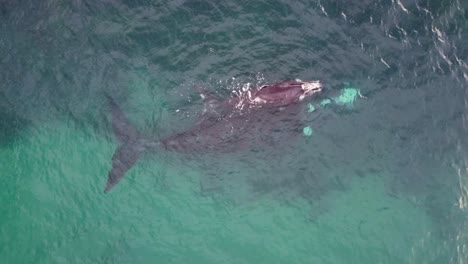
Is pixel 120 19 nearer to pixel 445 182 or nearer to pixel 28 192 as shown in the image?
pixel 28 192

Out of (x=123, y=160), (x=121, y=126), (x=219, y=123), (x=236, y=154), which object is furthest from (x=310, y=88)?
(x=123, y=160)

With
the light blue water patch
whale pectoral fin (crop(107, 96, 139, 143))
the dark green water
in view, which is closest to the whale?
whale pectoral fin (crop(107, 96, 139, 143))

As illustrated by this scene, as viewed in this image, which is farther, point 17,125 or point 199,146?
point 17,125

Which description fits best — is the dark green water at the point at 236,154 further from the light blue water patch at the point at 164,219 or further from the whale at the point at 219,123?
the whale at the point at 219,123

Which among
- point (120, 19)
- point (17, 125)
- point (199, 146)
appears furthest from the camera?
point (17, 125)

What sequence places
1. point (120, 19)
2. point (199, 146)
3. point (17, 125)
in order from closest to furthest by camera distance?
point (120, 19), point (199, 146), point (17, 125)

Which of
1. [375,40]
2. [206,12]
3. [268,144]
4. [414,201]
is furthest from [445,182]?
[206,12]

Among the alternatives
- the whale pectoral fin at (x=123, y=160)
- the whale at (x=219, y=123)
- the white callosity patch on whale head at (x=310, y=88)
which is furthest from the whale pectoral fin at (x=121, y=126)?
the white callosity patch on whale head at (x=310, y=88)

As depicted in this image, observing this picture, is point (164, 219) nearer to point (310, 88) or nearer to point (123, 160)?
point (123, 160)
